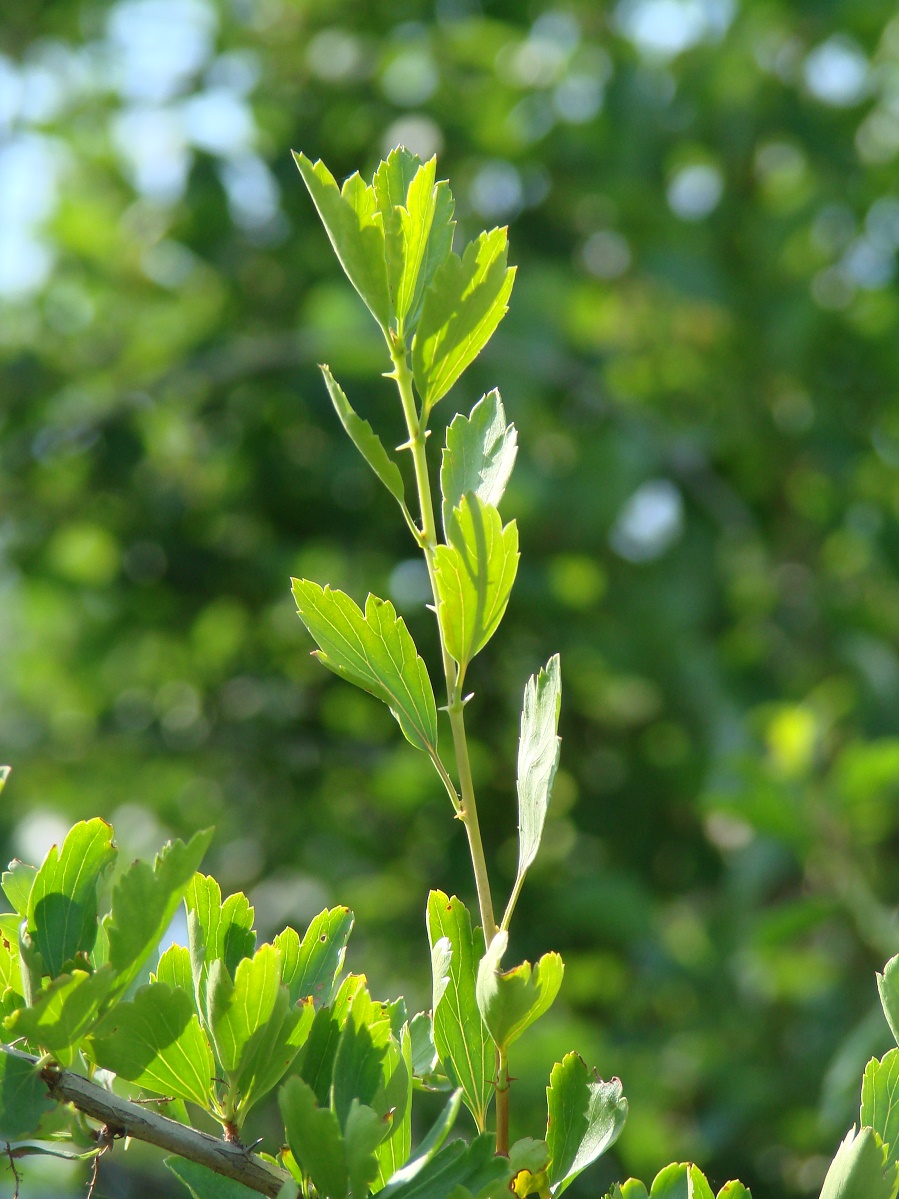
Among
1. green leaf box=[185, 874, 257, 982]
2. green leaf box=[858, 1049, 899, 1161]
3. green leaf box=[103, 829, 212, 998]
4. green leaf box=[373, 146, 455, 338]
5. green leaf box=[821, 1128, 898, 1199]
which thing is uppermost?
green leaf box=[373, 146, 455, 338]

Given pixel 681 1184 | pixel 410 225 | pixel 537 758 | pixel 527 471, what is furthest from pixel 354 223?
pixel 527 471

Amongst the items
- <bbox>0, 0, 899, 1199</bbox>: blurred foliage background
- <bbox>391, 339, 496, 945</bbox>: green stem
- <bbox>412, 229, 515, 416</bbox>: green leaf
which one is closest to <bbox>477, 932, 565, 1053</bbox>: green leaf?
<bbox>391, 339, 496, 945</bbox>: green stem

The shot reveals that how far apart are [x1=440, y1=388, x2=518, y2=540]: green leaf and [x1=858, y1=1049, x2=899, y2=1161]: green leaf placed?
148mm

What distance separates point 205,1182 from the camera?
0.80 ft

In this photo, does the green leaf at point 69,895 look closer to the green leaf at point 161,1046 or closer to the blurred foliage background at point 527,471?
the green leaf at point 161,1046

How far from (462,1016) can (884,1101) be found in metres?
0.09

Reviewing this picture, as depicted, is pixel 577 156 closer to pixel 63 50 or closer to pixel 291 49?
pixel 291 49

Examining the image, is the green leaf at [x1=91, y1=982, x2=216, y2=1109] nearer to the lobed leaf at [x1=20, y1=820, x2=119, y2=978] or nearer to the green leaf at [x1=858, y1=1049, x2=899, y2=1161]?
the lobed leaf at [x1=20, y1=820, x2=119, y2=978]

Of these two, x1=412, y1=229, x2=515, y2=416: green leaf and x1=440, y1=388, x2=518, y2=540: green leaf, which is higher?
x1=412, y1=229, x2=515, y2=416: green leaf

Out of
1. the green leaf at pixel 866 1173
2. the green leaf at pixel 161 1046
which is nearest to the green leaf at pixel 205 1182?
the green leaf at pixel 161 1046

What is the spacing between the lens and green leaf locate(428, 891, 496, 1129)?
26 cm

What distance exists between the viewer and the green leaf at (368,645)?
256mm

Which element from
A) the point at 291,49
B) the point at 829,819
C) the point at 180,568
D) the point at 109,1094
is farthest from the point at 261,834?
the point at 109,1094

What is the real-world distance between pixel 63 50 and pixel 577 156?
0.71m
